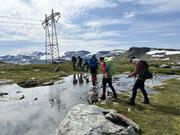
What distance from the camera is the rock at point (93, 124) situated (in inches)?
685

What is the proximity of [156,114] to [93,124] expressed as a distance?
7.94 m

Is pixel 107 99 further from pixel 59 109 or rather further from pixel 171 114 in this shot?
pixel 171 114

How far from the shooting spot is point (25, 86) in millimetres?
51594

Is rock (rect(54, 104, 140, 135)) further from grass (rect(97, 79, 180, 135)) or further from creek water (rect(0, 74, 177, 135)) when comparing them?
creek water (rect(0, 74, 177, 135))

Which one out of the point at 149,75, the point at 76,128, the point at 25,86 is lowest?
the point at 25,86

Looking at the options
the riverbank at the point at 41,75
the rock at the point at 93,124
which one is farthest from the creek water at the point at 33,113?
the riverbank at the point at 41,75

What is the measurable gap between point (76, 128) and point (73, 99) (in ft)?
51.0

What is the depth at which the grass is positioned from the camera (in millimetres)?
20047

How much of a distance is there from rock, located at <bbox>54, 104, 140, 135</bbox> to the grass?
6.21 ft

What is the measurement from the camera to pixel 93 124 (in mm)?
17766

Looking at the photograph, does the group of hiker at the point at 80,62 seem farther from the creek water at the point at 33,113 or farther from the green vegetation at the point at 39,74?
the creek water at the point at 33,113

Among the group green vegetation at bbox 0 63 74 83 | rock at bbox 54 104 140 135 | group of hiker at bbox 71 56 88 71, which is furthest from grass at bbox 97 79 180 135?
group of hiker at bbox 71 56 88 71

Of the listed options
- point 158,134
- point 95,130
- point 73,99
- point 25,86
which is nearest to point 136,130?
point 158,134

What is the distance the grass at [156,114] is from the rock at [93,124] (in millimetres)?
1892
